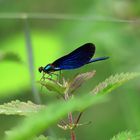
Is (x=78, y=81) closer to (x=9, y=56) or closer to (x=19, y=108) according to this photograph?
(x=19, y=108)

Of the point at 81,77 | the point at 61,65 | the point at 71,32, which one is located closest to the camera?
the point at 81,77

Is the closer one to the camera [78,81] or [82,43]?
[78,81]

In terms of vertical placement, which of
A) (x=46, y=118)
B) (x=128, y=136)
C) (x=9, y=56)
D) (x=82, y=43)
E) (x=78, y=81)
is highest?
(x=82, y=43)

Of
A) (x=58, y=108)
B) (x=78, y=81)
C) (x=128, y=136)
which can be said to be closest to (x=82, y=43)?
(x=78, y=81)

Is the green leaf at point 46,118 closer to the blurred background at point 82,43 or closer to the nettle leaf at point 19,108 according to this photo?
the nettle leaf at point 19,108

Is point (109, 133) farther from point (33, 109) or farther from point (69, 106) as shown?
point (69, 106)

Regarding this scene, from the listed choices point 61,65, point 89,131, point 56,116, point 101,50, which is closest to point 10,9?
point 101,50

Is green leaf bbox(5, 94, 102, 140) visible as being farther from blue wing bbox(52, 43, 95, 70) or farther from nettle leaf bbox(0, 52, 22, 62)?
nettle leaf bbox(0, 52, 22, 62)
